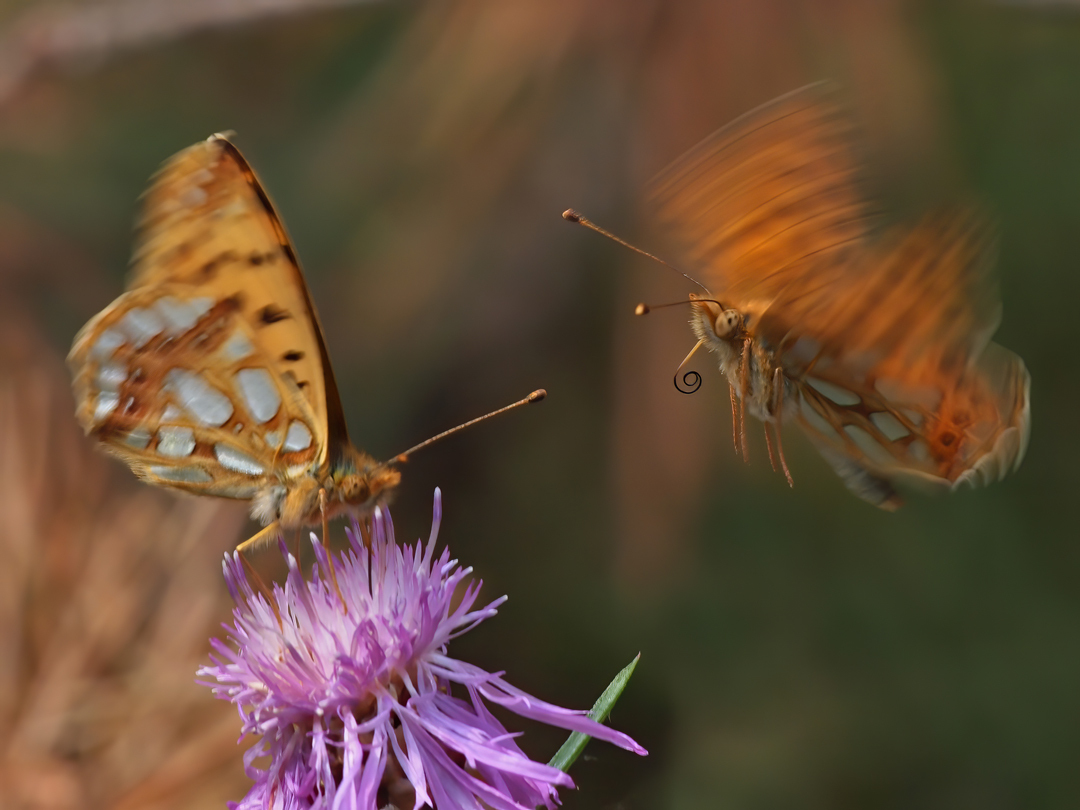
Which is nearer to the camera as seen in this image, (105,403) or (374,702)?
(374,702)

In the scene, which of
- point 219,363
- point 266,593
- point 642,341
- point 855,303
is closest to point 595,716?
point 266,593

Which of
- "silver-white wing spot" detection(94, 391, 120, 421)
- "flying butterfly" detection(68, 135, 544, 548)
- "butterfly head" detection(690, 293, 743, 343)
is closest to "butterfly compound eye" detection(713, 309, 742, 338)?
"butterfly head" detection(690, 293, 743, 343)

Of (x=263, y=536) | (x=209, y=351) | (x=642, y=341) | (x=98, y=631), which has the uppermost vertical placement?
(x=209, y=351)

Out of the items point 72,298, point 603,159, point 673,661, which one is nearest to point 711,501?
point 673,661

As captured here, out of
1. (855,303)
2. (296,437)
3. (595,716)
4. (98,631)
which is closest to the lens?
(595,716)

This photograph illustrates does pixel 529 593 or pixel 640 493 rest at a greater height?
pixel 640 493

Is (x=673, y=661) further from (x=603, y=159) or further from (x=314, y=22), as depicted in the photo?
(x=314, y=22)

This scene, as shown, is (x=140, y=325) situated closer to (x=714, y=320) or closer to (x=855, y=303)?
(x=714, y=320)
